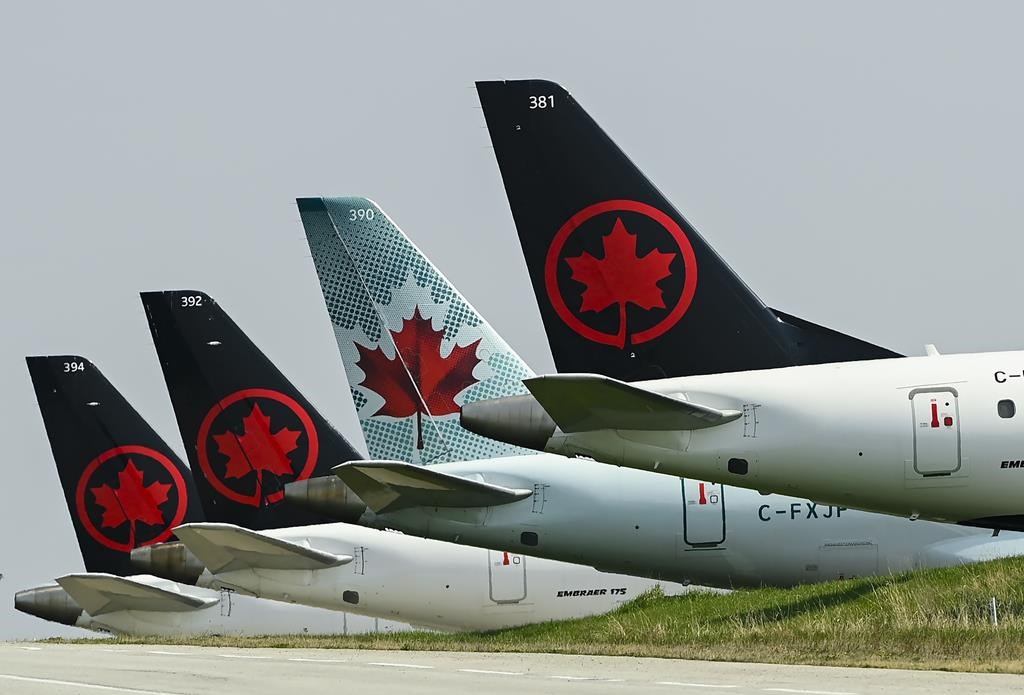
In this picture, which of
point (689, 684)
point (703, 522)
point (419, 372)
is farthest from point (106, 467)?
point (689, 684)

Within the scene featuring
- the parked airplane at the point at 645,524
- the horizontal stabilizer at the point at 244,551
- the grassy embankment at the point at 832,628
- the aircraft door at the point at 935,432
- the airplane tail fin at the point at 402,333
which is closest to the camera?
the grassy embankment at the point at 832,628

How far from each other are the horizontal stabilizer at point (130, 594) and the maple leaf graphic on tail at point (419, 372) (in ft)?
46.0

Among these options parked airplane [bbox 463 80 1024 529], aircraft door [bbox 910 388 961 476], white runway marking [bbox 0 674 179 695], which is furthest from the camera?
aircraft door [bbox 910 388 961 476]

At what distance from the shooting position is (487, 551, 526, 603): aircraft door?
3322 centimetres

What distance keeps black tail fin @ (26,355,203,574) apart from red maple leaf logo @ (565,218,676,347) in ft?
85.1

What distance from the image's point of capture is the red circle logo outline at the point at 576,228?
23.7 m

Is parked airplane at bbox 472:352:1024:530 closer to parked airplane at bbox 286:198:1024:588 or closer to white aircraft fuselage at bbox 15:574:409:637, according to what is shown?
parked airplane at bbox 286:198:1024:588

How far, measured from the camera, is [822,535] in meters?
28.7

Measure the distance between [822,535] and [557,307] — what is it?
7.76 meters

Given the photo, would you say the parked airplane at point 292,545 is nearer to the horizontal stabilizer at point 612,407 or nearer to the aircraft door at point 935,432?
the horizontal stabilizer at point 612,407

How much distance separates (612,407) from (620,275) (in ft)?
9.58

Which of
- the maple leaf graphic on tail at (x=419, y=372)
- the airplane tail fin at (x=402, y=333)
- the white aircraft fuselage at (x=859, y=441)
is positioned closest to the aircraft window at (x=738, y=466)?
the white aircraft fuselage at (x=859, y=441)

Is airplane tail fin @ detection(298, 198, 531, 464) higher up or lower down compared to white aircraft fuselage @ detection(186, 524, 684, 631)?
higher up

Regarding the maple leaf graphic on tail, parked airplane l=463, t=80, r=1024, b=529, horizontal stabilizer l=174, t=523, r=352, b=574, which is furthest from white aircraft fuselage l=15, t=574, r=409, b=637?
parked airplane l=463, t=80, r=1024, b=529
